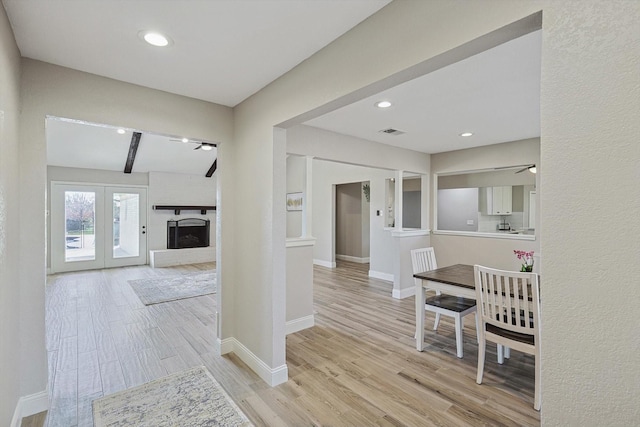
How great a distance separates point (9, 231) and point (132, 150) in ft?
18.8

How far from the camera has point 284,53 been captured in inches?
81.4

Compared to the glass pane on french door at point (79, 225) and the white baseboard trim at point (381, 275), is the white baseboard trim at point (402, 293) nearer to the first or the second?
the white baseboard trim at point (381, 275)

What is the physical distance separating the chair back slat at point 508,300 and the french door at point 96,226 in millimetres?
7975

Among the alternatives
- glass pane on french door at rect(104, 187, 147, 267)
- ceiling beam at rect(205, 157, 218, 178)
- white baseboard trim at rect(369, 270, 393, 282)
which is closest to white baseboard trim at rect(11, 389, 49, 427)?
white baseboard trim at rect(369, 270, 393, 282)

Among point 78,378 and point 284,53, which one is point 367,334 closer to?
point 78,378

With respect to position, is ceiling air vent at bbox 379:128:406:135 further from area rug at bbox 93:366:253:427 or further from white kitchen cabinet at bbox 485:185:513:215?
white kitchen cabinet at bbox 485:185:513:215

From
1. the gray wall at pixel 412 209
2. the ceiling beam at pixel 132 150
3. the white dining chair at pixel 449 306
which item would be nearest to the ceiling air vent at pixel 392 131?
the white dining chair at pixel 449 306

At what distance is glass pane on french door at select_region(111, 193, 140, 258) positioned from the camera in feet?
25.0

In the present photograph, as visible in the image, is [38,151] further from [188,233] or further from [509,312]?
[188,233]

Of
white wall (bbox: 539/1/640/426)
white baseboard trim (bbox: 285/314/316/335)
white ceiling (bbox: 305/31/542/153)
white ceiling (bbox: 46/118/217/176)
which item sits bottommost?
white baseboard trim (bbox: 285/314/316/335)

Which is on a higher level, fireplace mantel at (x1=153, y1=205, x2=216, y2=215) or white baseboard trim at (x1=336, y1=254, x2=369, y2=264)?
fireplace mantel at (x1=153, y1=205, x2=216, y2=215)

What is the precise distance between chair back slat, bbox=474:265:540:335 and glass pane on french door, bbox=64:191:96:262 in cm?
822

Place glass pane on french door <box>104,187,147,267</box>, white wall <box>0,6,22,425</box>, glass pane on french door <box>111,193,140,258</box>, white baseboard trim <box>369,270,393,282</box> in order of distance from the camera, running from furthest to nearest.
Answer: glass pane on french door <box>111,193,140,258</box> < glass pane on french door <box>104,187,147,267</box> < white baseboard trim <box>369,270,393,282</box> < white wall <box>0,6,22,425</box>

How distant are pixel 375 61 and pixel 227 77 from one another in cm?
133
